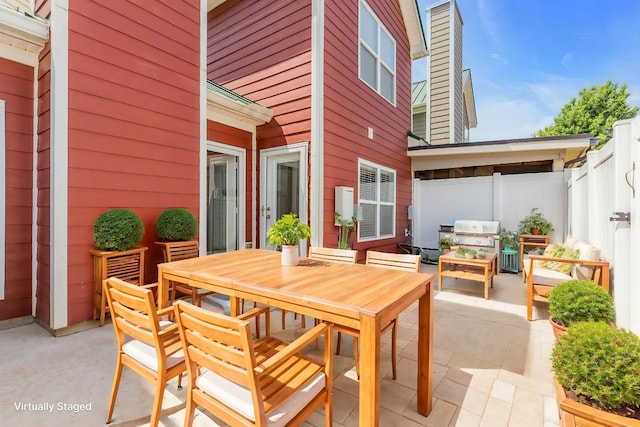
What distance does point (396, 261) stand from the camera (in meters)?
2.52

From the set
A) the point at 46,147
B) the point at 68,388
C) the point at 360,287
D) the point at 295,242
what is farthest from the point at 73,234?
the point at 360,287

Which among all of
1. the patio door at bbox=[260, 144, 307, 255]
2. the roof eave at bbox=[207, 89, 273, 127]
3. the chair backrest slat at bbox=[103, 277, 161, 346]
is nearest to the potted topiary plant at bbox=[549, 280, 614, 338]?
the chair backrest slat at bbox=[103, 277, 161, 346]

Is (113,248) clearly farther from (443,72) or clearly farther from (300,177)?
(443,72)

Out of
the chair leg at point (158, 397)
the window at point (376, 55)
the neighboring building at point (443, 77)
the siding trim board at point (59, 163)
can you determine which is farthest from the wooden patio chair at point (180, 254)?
the neighboring building at point (443, 77)

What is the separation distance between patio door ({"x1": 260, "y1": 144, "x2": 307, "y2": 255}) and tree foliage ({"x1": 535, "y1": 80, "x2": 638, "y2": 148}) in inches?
557

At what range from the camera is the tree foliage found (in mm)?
12570

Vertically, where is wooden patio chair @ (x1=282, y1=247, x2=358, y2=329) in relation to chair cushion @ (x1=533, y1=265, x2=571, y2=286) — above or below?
above

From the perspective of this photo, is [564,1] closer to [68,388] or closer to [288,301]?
[288,301]

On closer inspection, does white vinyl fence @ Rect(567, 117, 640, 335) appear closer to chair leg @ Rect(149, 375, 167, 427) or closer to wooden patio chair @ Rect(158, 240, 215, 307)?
chair leg @ Rect(149, 375, 167, 427)

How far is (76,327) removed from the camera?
286 centimetres

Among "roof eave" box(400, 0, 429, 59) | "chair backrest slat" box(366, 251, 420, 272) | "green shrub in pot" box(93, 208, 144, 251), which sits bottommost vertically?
"chair backrest slat" box(366, 251, 420, 272)

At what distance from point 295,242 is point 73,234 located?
7.31 feet

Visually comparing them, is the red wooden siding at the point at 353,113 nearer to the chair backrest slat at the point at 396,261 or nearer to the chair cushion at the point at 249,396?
the chair backrest slat at the point at 396,261

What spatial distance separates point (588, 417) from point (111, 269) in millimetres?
3636
